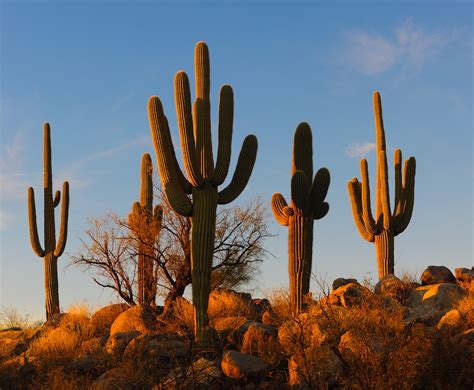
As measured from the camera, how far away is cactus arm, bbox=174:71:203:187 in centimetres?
1530

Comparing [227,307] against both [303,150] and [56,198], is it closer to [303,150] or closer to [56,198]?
[303,150]

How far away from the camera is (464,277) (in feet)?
59.9

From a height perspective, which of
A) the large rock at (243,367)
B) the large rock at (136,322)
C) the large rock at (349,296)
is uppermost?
the large rock at (349,296)

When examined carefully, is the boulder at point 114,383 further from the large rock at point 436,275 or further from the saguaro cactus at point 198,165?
the large rock at point 436,275

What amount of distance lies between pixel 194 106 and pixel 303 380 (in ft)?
25.7

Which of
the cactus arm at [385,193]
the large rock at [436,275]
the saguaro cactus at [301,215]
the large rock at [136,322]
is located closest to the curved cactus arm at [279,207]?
the saguaro cactus at [301,215]

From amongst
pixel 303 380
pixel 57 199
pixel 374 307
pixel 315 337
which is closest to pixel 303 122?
pixel 374 307

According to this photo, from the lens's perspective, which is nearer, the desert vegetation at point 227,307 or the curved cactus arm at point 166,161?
the desert vegetation at point 227,307

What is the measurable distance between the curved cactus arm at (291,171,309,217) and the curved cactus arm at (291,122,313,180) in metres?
0.95

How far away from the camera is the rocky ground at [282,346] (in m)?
11.0

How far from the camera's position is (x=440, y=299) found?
16.1 meters

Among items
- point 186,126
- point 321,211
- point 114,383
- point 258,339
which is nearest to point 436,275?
point 321,211

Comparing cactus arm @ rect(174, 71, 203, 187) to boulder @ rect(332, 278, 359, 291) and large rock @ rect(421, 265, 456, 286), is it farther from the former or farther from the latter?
large rock @ rect(421, 265, 456, 286)

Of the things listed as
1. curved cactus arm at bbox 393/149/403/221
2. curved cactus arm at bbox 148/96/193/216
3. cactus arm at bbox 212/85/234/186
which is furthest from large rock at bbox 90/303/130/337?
curved cactus arm at bbox 393/149/403/221
